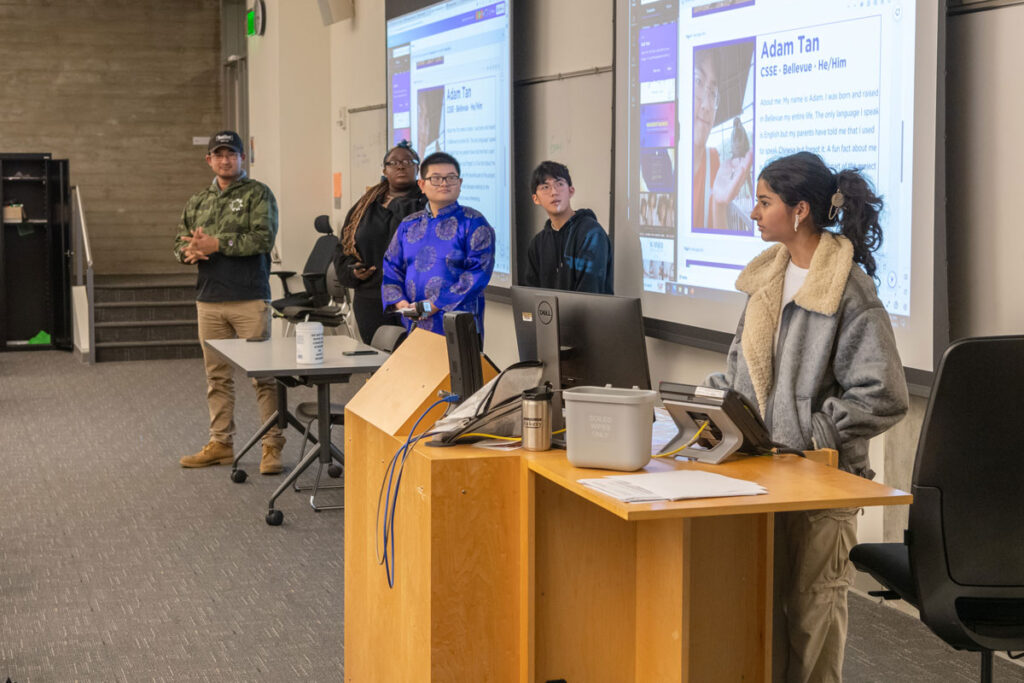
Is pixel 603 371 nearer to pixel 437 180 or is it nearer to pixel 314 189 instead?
pixel 437 180

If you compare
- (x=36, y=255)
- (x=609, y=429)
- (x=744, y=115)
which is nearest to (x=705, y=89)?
(x=744, y=115)

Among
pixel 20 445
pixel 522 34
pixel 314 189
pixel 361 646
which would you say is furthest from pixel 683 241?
pixel 314 189

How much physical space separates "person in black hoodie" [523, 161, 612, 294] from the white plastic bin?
98.7 inches

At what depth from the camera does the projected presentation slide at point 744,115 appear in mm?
3496

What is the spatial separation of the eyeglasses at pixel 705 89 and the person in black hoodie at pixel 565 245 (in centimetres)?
70

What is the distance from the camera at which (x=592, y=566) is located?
246 centimetres

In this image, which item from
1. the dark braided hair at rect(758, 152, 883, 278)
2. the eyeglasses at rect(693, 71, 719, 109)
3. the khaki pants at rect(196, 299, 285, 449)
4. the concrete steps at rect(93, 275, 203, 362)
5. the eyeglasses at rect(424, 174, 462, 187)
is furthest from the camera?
the concrete steps at rect(93, 275, 203, 362)

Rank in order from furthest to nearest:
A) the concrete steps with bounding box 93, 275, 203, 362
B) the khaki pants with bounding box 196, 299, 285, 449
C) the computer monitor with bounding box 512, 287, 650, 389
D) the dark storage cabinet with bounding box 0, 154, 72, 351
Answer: the dark storage cabinet with bounding box 0, 154, 72, 351 → the concrete steps with bounding box 93, 275, 203, 362 → the khaki pants with bounding box 196, 299, 285, 449 → the computer monitor with bounding box 512, 287, 650, 389

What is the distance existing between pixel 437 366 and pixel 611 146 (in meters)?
2.58

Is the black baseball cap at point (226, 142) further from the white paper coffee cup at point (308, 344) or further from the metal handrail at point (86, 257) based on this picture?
the metal handrail at point (86, 257)

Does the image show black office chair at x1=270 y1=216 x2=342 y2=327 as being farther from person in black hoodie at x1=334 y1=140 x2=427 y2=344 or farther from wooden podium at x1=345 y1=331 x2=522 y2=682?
wooden podium at x1=345 y1=331 x2=522 y2=682

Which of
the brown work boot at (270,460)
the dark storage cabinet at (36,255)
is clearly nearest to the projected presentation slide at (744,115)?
the brown work boot at (270,460)

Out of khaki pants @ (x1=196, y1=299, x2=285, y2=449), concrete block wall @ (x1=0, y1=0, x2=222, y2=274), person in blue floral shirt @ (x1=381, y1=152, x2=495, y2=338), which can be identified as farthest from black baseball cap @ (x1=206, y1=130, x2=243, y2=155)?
concrete block wall @ (x1=0, y1=0, x2=222, y2=274)

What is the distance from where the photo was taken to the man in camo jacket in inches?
227
